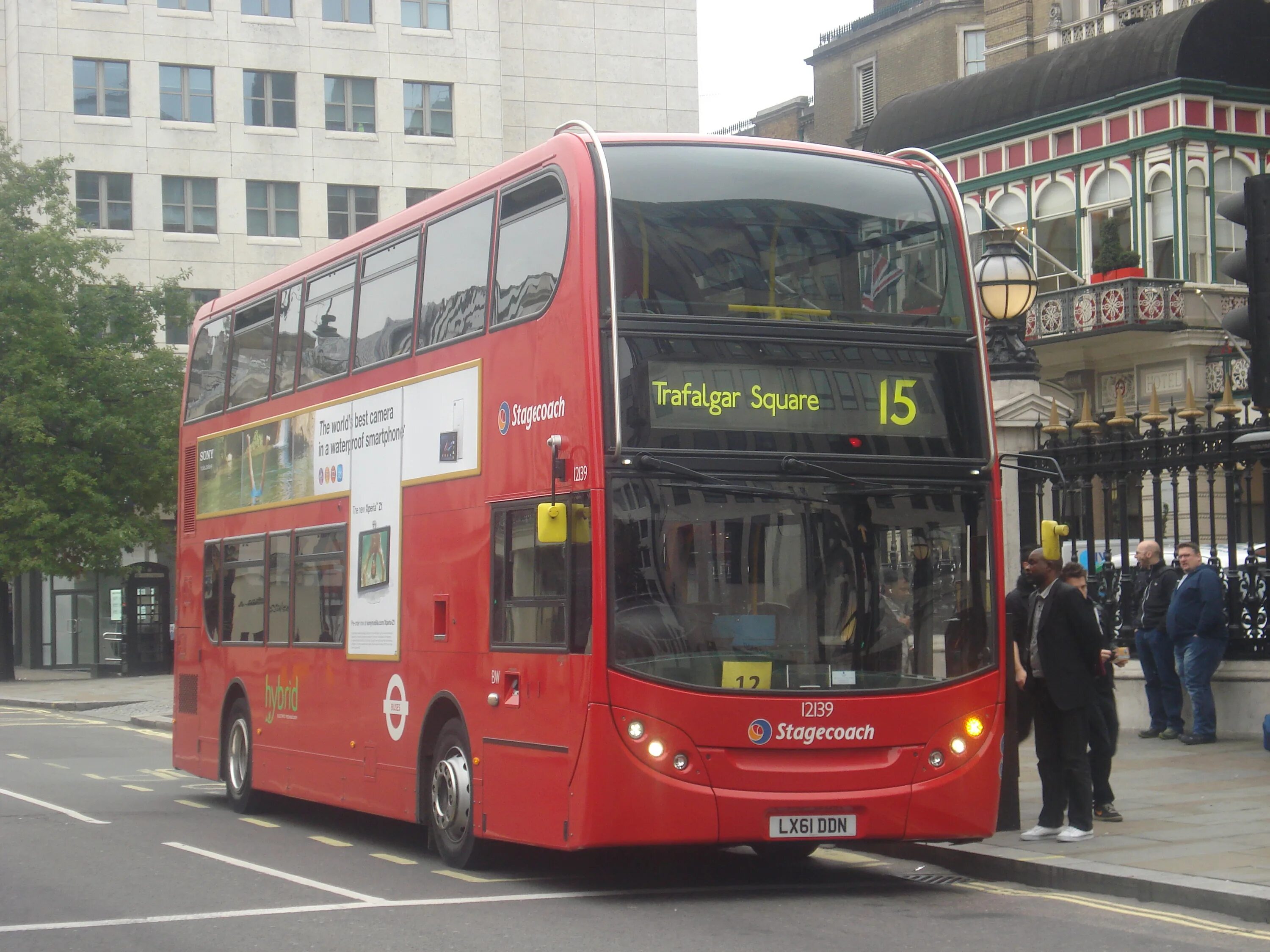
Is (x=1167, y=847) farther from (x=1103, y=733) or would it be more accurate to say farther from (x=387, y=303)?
(x=387, y=303)

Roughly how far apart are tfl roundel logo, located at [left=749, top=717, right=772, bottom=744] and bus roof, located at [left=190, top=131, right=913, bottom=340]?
3250 mm

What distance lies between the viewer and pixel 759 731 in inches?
366

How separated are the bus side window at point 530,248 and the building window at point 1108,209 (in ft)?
80.1

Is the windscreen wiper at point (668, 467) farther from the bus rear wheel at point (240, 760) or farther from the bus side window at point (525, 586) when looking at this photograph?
the bus rear wheel at point (240, 760)

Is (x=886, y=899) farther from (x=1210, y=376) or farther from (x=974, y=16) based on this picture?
(x=974, y=16)

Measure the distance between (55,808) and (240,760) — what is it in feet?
5.21

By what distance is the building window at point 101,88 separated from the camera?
5181 centimetres

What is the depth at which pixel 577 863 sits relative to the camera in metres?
11.2

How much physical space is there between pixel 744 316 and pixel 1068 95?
27102 millimetres

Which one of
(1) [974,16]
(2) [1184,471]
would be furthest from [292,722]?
(1) [974,16]

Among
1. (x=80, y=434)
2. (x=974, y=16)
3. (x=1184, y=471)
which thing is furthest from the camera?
(x=974, y=16)

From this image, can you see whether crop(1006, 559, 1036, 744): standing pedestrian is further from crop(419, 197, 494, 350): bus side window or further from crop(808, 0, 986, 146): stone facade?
crop(808, 0, 986, 146): stone facade

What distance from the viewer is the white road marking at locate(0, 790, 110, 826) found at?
13938 mm

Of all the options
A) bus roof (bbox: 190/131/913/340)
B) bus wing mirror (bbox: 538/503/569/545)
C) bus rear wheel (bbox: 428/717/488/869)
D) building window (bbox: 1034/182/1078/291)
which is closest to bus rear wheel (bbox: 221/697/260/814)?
bus roof (bbox: 190/131/913/340)
